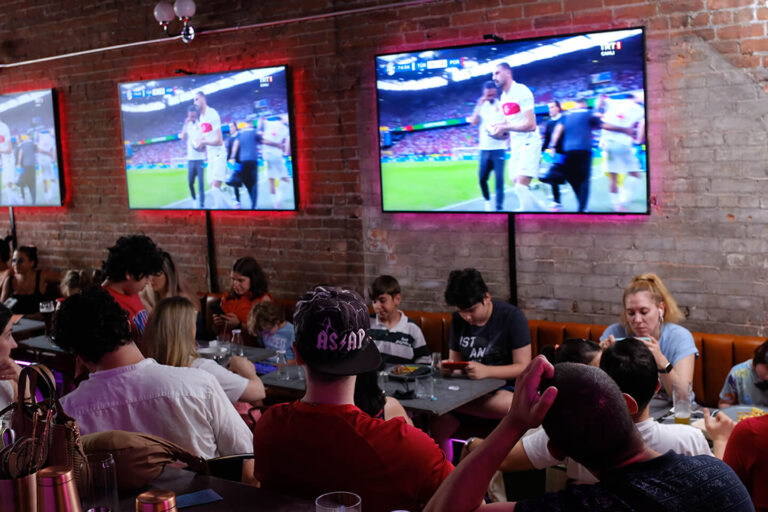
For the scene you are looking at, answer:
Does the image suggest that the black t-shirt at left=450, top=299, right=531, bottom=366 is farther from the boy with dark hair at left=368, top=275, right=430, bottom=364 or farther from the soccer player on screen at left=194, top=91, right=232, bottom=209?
the soccer player on screen at left=194, top=91, right=232, bottom=209

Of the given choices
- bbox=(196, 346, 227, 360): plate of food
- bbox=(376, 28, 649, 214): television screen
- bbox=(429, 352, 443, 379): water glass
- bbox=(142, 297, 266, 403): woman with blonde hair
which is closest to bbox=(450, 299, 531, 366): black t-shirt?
bbox=(429, 352, 443, 379): water glass

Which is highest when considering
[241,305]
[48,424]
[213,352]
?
[48,424]

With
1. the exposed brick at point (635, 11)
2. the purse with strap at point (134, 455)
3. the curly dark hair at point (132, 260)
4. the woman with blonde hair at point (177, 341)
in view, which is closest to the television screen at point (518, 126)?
the exposed brick at point (635, 11)

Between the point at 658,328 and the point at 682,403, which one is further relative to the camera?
the point at 658,328

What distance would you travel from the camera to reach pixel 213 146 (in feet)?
22.5

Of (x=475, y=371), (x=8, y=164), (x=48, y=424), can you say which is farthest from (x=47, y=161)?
(x=48, y=424)

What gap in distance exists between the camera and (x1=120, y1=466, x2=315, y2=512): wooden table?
1.89 metres

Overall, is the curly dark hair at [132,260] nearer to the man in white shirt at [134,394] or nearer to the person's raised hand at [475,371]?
the man in white shirt at [134,394]

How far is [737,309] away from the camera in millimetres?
4641

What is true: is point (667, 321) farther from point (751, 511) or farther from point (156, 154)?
point (156, 154)

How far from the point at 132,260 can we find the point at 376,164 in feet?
6.92

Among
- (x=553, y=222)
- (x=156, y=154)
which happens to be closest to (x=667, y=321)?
(x=553, y=222)

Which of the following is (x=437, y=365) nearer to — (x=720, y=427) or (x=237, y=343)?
(x=237, y=343)

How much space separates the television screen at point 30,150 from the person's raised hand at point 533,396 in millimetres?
7756
